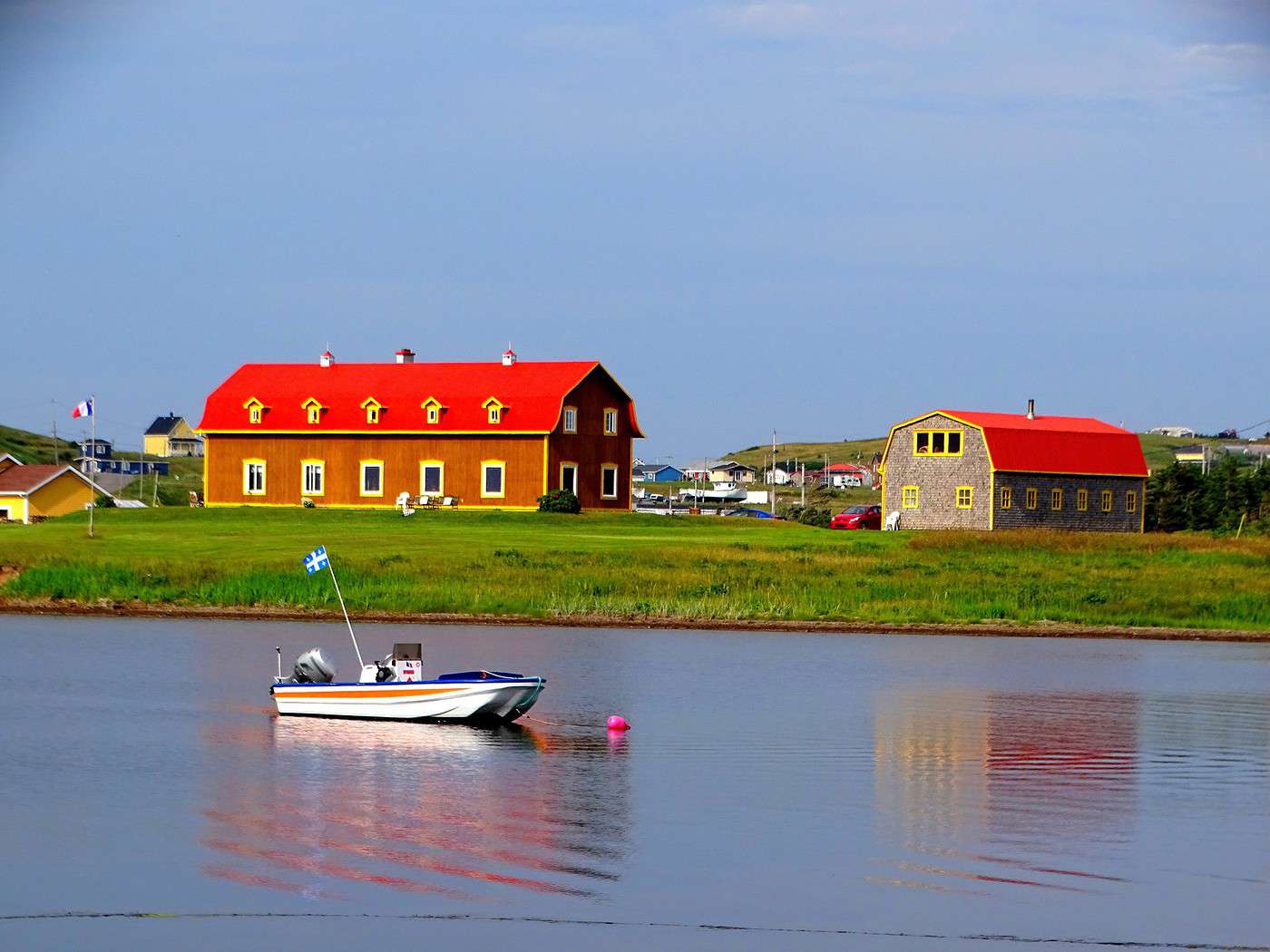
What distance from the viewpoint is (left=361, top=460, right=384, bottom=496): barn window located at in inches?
3317

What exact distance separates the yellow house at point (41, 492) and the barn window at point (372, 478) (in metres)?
19.9

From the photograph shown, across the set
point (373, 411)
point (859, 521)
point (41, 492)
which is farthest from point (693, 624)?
point (41, 492)

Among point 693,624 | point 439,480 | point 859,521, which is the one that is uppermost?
point 439,480

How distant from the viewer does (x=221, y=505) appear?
3361 inches

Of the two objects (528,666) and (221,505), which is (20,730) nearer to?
(528,666)

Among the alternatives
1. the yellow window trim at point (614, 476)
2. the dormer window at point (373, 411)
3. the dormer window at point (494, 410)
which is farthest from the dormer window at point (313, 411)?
the yellow window trim at point (614, 476)

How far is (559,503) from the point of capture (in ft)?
265

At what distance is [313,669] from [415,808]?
972cm

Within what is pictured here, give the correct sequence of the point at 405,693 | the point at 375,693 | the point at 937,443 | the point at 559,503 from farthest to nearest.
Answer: the point at 937,443, the point at 559,503, the point at 375,693, the point at 405,693

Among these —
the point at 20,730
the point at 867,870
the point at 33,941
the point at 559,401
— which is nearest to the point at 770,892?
the point at 867,870

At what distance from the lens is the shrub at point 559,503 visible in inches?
3172

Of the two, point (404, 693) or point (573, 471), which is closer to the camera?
point (404, 693)

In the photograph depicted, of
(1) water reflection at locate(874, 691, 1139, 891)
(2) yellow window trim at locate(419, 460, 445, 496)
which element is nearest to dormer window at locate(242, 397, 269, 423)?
(2) yellow window trim at locate(419, 460, 445, 496)

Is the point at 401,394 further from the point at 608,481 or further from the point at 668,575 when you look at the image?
the point at 668,575
